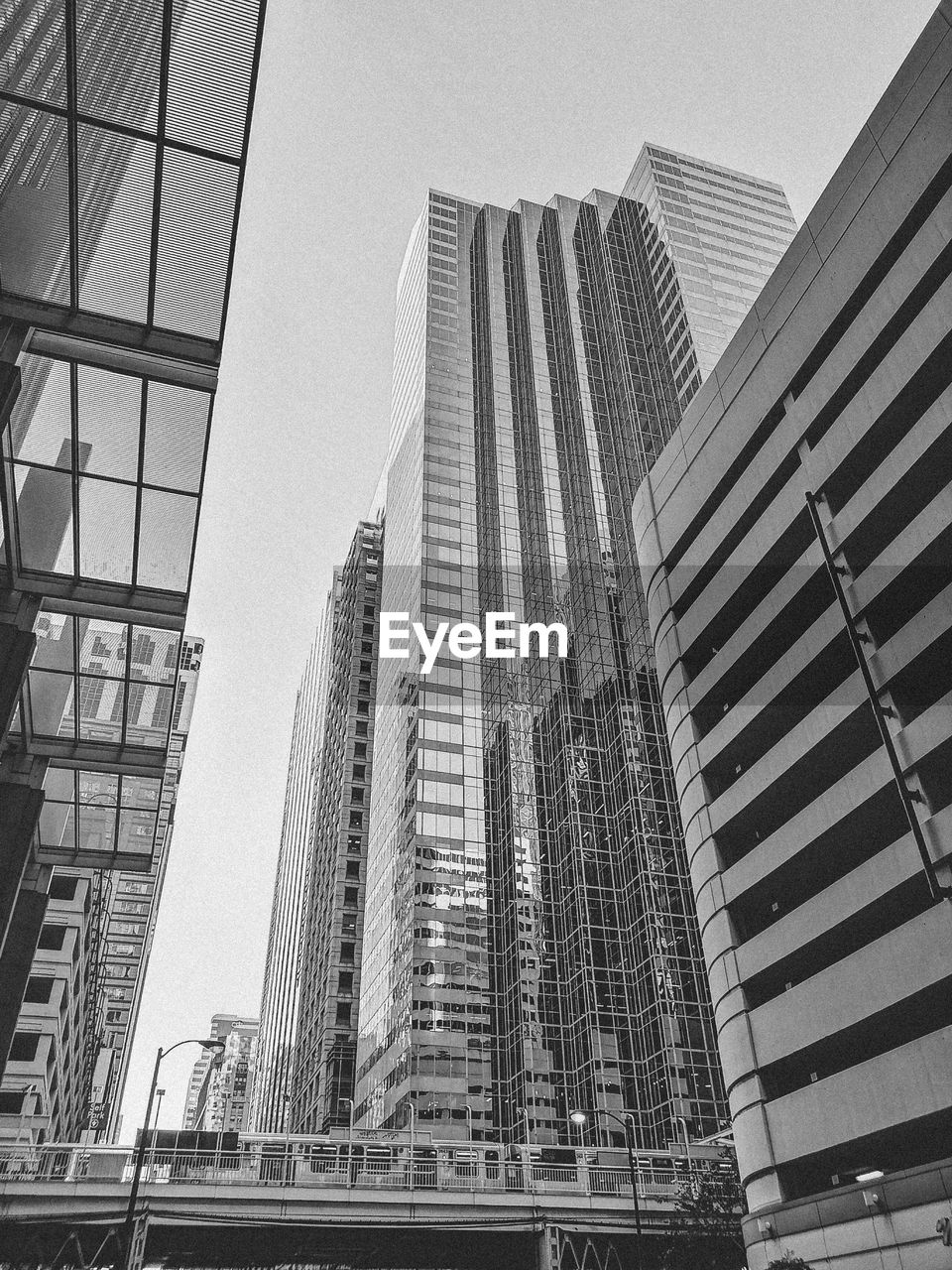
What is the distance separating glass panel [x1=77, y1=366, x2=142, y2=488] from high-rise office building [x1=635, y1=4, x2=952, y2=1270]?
21.2m

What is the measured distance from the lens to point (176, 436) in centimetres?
1883

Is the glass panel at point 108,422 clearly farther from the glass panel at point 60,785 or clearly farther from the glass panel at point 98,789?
the glass panel at point 60,785

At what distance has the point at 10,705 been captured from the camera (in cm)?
1892

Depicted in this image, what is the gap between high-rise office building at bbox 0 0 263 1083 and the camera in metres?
13.9

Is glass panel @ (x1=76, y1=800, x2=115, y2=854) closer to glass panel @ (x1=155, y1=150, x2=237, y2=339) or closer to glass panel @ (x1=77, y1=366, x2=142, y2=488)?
glass panel @ (x1=77, y1=366, x2=142, y2=488)

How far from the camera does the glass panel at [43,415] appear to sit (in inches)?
701

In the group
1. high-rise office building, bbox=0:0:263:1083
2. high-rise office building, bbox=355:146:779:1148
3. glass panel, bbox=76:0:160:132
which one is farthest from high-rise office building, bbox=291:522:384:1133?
glass panel, bbox=76:0:160:132

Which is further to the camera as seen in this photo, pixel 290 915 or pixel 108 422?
pixel 290 915

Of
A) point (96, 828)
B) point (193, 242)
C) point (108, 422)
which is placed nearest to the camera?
point (193, 242)

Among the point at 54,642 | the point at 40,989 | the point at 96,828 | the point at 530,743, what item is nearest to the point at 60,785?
the point at 96,828

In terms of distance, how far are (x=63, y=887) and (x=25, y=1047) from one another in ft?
43.6

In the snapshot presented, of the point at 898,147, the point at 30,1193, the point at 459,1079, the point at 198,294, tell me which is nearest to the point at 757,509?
the point at 898,147

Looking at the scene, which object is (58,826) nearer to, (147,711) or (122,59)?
(147,711)

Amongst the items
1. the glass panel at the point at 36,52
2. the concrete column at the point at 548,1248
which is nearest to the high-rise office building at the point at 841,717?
the concrete column at the point at 548,1248
